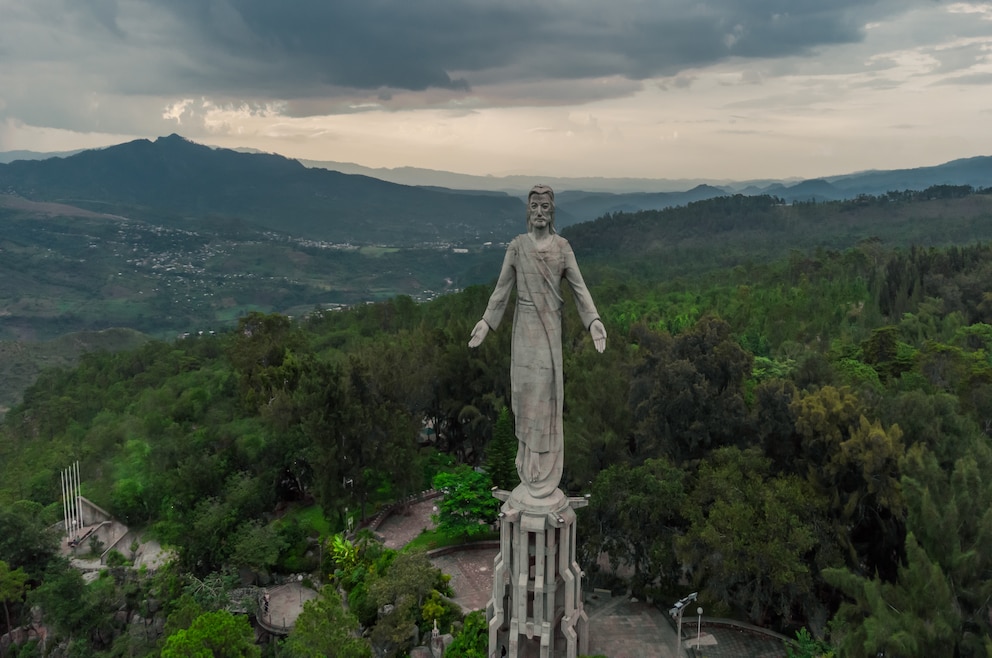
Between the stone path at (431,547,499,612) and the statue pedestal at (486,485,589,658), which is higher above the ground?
the statue pedestal at (486,485,589,658)

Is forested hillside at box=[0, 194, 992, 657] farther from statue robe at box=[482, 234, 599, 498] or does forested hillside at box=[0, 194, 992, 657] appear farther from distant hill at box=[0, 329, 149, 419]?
distant hill at box=[0, 329, 149, 419]

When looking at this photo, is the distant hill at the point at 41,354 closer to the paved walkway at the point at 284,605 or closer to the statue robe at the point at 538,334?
the paved walkway at the point at 284,605

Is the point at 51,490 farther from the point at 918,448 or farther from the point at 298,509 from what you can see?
the point at 918,448

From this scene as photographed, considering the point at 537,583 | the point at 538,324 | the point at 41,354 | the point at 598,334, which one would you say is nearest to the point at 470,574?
the point at 537,583

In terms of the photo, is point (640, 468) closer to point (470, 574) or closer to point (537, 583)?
point (537, 583)

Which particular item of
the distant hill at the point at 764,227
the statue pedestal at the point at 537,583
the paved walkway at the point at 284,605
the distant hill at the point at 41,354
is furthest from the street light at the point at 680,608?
the distant hill at the point at 764,227

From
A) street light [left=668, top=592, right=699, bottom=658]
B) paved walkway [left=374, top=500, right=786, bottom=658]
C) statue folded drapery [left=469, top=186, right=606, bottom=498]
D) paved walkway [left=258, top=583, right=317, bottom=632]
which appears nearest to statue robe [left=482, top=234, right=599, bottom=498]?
statue folded drapery [left=469, top=186, right=606, bottom=498]

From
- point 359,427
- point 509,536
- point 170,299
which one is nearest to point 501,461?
point 359,427
